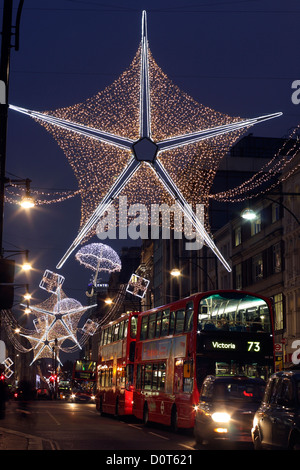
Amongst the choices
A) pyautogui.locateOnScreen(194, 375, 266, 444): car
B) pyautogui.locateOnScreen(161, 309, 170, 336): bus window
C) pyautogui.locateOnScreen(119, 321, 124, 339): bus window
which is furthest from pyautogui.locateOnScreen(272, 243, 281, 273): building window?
pyautogui.locateOnScreen(194, 375, 266, 444): car

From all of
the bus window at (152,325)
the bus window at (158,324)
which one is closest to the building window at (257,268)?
the bus window at (152,325)

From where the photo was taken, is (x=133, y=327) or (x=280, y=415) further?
(x=133, y=327)

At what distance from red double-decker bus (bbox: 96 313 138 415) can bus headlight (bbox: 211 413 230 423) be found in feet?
47.9

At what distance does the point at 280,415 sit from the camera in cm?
1481

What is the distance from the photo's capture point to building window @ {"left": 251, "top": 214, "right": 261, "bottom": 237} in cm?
5360

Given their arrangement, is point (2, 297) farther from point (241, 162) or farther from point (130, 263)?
point (130, 263)

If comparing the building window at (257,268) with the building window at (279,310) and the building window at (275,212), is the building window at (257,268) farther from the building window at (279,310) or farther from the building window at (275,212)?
the building window at (279,310)

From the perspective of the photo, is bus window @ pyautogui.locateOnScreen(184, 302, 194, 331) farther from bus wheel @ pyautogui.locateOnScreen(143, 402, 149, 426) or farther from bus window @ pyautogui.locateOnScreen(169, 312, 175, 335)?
bus wheel @ pyautogui.locateOnScreen(143, 402, 149, 426)

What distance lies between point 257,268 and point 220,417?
116 feet

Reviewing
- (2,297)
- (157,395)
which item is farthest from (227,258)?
(2,297)

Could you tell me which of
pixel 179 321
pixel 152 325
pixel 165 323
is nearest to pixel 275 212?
pixel 152 325

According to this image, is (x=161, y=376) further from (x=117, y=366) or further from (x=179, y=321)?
(x=117, y=366)
